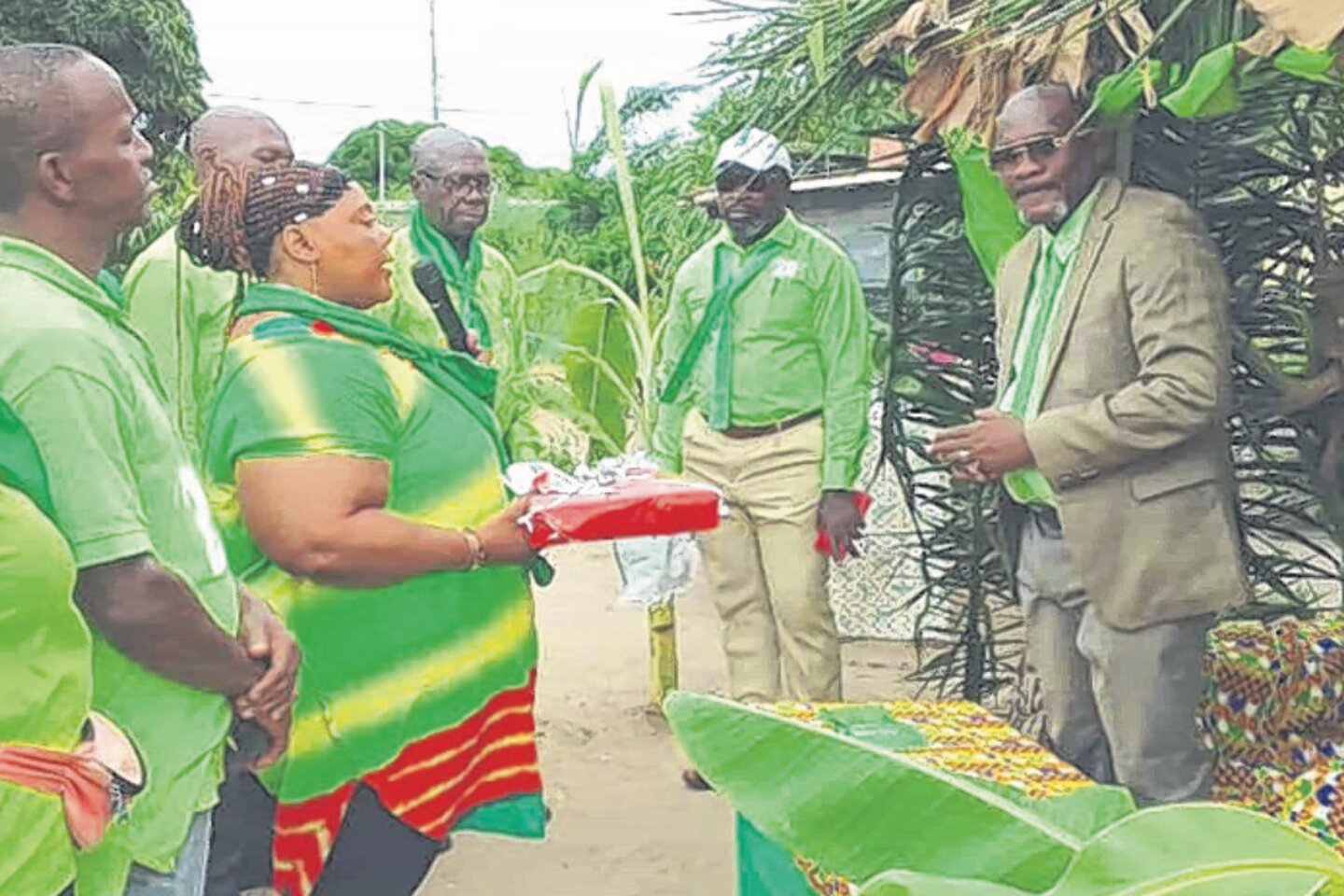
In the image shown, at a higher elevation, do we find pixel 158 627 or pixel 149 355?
pixel 149 355

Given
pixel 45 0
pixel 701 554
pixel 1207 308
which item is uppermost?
pixel 45 0

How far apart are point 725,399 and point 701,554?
0.55 metres

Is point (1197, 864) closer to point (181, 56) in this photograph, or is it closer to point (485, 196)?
point (485, 196)

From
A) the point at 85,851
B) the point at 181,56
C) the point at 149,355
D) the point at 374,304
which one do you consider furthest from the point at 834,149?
the point at 181,56

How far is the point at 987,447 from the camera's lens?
339cm

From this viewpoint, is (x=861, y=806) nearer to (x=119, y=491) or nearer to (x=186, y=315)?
(x=119, y=491)

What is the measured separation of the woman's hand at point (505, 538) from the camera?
294 centimetres

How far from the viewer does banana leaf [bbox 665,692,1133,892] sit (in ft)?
3.35

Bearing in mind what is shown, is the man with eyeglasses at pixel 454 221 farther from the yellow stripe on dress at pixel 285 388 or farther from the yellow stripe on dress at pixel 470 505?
the yellow stripe on dress at pixel 285 388

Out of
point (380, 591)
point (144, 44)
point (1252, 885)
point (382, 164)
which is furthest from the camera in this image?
point (382, 164)

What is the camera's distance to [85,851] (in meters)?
1.95

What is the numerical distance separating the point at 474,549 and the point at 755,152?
2020mm

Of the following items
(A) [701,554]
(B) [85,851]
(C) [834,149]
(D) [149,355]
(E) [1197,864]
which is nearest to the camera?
(E) [1197,864]

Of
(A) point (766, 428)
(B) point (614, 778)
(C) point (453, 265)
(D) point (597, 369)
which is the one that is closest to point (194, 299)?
(C) point (453, 265)
